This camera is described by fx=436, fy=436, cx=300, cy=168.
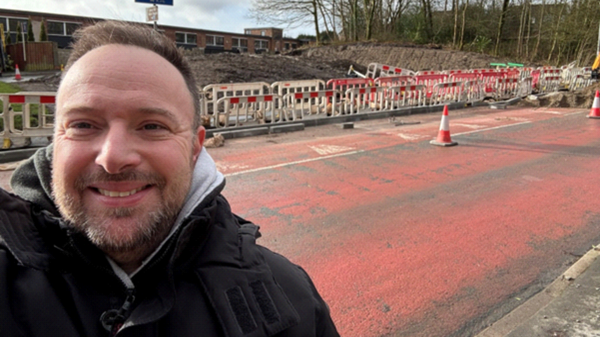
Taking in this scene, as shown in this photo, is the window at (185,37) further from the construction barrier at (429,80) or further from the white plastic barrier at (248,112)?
the white plastic barrier at (248,112)

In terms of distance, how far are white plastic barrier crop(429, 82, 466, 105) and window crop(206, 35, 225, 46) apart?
40.4 meters

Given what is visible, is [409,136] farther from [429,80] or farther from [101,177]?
[101,177]

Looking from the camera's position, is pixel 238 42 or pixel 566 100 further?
pixel 238 42

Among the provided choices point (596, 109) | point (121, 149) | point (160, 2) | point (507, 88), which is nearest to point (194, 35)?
point (507, 88)

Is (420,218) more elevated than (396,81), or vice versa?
(396,81)

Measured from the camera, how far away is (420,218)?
5.45 meters

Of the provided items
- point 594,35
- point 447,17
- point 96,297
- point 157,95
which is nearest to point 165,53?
point 157,95

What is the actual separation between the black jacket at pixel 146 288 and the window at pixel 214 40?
54642 millimetres

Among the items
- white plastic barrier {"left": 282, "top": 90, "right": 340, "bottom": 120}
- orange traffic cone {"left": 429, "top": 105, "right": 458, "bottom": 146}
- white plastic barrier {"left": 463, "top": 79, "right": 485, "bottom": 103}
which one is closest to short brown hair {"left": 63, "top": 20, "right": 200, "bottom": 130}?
orange traffic cone {"left": 429, "top": 105, "right": 458, "bottom": 146}

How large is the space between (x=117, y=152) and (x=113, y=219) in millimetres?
217

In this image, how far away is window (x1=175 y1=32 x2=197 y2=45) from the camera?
160 ft

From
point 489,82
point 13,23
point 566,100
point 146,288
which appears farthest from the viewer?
point 13,23

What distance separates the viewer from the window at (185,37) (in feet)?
160

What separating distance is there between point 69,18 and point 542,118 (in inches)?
1724
